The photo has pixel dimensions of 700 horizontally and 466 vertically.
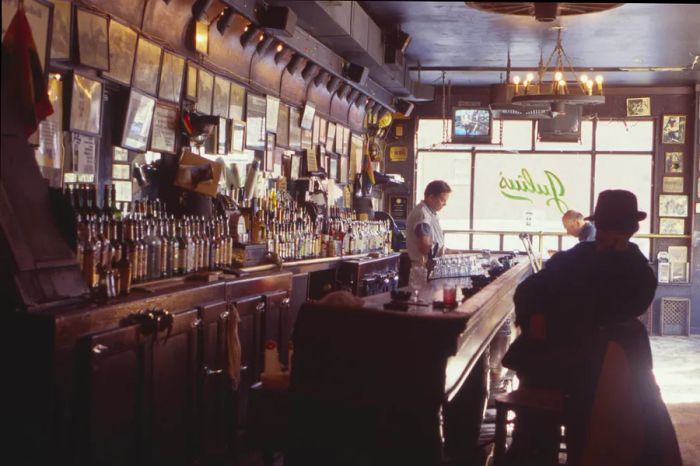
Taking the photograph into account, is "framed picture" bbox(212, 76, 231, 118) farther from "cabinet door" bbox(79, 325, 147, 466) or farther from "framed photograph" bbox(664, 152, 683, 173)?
"framed photograph" bbox(664, 152, 683, 173)

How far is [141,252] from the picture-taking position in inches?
169

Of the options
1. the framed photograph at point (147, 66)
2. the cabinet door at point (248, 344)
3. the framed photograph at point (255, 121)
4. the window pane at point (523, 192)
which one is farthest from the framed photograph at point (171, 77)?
the window pane at point (523, 192)

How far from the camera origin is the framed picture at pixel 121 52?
180 inches

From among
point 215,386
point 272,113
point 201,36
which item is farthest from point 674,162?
point 215,386

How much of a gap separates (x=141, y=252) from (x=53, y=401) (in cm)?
128

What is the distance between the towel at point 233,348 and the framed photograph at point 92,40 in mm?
1571

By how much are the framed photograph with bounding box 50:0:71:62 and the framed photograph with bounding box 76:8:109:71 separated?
2.7 inches

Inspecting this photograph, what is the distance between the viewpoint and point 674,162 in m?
11.8

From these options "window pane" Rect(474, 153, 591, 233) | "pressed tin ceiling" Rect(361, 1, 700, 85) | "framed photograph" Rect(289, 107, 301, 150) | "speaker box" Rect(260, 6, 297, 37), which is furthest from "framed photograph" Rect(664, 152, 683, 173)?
"speaker box" Rect(260, 6, 297, 37)

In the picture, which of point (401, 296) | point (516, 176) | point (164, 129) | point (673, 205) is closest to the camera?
point (401, 296)

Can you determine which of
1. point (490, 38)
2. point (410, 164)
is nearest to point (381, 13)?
point (490, 38)

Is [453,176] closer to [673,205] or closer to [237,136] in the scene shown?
[673,205]

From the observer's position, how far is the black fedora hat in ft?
12.4

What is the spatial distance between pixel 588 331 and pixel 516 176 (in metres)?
9.20
